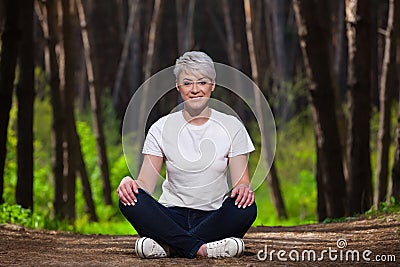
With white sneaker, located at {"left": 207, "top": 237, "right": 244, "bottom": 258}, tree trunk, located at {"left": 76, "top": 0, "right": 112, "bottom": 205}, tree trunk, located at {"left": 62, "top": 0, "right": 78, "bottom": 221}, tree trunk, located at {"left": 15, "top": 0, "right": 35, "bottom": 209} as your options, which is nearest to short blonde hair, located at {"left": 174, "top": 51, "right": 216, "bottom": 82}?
white sneaker, located at {"left": 207, "top": 237, "right": 244, "bottom": 258}

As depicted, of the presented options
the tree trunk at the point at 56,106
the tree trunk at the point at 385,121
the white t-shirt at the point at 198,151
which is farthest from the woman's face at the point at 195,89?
the tree trunk at the point at 56,106

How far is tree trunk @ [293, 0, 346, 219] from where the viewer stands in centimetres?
1161

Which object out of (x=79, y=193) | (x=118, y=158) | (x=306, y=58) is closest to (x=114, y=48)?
(x=118, y=158)

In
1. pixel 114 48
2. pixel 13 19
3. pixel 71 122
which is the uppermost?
pixel 114 48

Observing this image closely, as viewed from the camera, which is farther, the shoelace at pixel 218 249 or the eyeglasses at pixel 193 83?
the eyeglasses at pixel 193 83

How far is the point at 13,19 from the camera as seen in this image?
33.3 feet

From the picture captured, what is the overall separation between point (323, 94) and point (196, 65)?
5.94 metres

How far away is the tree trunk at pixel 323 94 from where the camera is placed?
1161cm

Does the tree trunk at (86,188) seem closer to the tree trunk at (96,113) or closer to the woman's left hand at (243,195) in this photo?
the tree trunk at (96,113)

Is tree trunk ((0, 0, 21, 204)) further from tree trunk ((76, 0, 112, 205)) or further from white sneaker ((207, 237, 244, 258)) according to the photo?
tree trunk ((76, 0, 112, 205))

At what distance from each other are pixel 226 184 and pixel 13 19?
488 cm

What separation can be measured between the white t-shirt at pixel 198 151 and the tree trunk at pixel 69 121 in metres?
8.85

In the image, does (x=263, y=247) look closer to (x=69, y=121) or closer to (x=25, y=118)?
(x=25, y=118)

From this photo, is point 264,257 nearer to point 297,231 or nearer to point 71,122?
point 297,231
